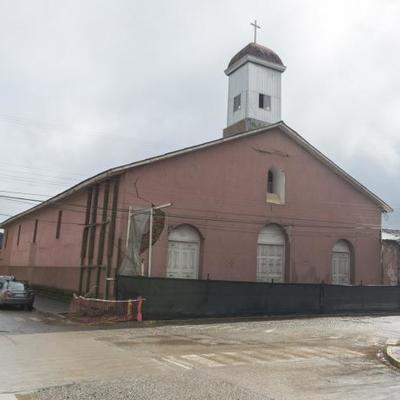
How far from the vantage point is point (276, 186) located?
2747 centimetres

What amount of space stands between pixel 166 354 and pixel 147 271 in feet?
34.7

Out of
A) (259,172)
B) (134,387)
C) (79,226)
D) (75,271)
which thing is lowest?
(134,387)

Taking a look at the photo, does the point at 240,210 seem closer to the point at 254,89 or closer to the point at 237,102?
the point at 237,102

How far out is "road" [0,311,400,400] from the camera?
25.8 feet

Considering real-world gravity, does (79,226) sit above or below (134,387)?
above

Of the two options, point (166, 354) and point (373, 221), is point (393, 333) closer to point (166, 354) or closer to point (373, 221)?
point (166, 354)

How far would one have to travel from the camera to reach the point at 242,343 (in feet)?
45.3

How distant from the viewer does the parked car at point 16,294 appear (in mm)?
22547

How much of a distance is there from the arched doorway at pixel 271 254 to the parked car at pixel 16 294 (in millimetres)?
11400

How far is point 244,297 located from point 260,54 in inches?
659

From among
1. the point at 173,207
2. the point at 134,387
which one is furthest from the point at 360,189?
the point at 134,387

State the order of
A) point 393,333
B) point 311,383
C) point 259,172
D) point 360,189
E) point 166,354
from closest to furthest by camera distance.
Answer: point 311,383 < point 166,354 < point 393,333 < point 259,172 < point 360,189

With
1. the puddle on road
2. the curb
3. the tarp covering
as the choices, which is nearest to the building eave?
the tarp covering

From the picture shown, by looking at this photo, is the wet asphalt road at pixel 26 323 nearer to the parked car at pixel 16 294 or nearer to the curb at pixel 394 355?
the parked car at pixel 16 294
